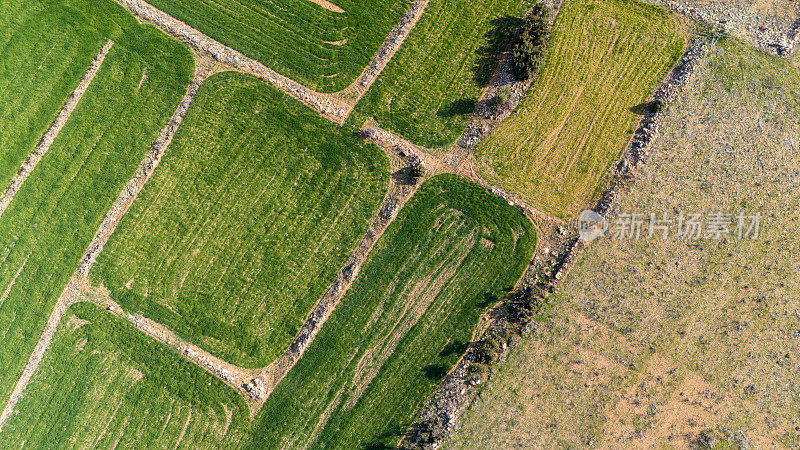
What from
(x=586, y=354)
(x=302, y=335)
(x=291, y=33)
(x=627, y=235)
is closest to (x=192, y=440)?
(x=302, y=335)

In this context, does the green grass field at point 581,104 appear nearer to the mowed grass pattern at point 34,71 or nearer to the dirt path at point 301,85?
the dirt path at point 301,85

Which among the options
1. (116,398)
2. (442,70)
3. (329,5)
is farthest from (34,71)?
(442,70)

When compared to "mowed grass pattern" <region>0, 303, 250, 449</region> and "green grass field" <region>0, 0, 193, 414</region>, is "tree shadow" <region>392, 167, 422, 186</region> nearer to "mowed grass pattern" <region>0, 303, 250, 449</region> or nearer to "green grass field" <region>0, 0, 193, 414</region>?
"green grass field" <region>0, 0, 193, 414</region>

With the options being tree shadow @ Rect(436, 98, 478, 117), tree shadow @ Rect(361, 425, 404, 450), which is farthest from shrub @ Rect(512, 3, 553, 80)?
tree shadow @ Rect(361, 425, 404, 450)

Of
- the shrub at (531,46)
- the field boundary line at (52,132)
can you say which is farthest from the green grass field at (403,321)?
the field boundary line at (52,132)

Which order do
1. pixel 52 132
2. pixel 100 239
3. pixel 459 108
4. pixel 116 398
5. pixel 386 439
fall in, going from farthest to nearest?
pixel 52 132 → pixel 100 239 → pixel 459 108 → pixel 116 398 → pixel 386 439

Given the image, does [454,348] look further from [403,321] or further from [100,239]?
[100,239]
